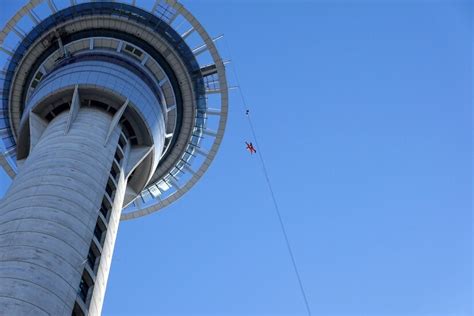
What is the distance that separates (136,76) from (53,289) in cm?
2507

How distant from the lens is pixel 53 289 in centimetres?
3080

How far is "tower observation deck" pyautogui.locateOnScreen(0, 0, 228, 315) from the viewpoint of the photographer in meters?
32.8

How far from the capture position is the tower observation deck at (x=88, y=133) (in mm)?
32781

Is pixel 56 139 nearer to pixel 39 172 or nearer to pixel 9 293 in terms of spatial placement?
pixel 39 172

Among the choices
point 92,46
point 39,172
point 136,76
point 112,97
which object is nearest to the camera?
point 39,172

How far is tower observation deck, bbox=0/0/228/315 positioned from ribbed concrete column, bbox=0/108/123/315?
72mm

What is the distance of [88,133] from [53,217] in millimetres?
10391

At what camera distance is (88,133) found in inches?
1704

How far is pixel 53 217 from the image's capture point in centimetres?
3453

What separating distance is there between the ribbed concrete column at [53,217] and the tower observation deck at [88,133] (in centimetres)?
7

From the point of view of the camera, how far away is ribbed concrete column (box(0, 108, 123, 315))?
3016cm

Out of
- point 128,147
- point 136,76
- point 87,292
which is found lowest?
point 87,292

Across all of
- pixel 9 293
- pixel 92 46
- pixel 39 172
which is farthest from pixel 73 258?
pixel 92 46

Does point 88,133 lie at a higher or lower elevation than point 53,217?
higher
